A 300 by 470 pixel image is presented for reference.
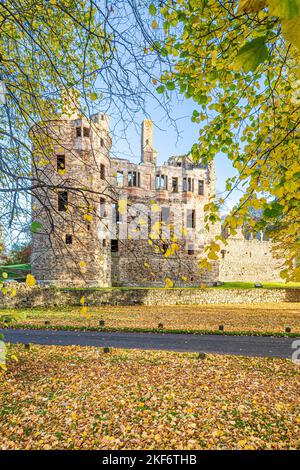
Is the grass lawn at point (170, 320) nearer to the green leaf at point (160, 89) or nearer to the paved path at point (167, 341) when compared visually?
the paved path at point (167, 341)

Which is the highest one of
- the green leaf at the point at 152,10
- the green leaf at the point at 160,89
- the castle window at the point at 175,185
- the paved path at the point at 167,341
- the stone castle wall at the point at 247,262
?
the castle window at the point at 175,185

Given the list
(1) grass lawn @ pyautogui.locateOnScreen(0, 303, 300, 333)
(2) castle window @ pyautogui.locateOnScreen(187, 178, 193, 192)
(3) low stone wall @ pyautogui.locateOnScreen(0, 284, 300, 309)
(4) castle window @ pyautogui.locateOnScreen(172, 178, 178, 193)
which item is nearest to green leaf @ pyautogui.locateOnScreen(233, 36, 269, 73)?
(1) grass lawn @ pyautogui.locateOnScreen(0, 303, 300, 333)

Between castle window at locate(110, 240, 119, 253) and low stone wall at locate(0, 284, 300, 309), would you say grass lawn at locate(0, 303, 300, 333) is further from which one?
castle window at locate(110, 240, 119, 253)

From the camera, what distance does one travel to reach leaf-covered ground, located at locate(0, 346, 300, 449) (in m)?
4.73

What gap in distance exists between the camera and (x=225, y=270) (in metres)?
38.4

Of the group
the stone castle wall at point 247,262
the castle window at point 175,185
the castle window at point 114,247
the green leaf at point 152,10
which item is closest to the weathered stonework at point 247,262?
the stone castle wall at point 247,262

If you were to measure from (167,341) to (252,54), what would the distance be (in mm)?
11897

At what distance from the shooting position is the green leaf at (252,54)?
1.08m

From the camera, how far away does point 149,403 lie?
5.96 m

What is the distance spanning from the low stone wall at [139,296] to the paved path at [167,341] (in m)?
7.41

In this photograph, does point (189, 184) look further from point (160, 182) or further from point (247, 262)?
point (247, 262)

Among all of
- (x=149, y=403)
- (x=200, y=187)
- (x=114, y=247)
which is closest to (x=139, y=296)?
(x=114, y=247)

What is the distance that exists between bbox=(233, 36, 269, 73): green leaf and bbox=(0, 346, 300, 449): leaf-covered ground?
5184mm
